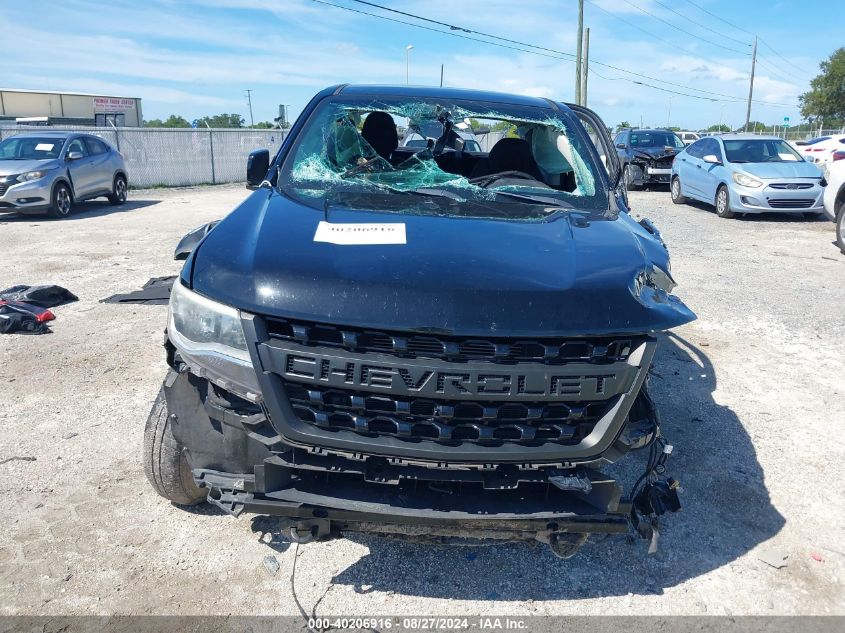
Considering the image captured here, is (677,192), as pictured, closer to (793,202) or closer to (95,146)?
(793,202)

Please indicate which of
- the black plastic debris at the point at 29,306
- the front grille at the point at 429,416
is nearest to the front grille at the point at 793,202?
the black plastic debris at the point at 29,306

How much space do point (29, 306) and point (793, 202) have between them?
12.6m

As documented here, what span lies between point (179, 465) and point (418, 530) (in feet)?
4.35

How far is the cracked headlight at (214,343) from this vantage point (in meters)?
2.21

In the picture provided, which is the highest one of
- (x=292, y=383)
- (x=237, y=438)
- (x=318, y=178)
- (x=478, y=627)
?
(x=318, y=178)

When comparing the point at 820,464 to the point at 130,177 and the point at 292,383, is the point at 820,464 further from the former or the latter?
the point at 130,177

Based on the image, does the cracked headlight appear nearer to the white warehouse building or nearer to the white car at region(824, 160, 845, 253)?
the white car at region(824, 160, 845, 253)

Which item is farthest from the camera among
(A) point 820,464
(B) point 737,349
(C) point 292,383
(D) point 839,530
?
(B) point 737,349

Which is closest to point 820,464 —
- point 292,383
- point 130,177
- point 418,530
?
point 418,530

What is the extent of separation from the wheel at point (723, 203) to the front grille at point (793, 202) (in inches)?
34.2

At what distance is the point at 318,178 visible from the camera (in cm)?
336

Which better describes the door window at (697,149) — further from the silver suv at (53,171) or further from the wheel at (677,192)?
the silver suv at (53,171)

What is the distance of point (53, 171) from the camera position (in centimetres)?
1291

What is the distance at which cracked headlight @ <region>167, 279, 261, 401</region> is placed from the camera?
221cm
